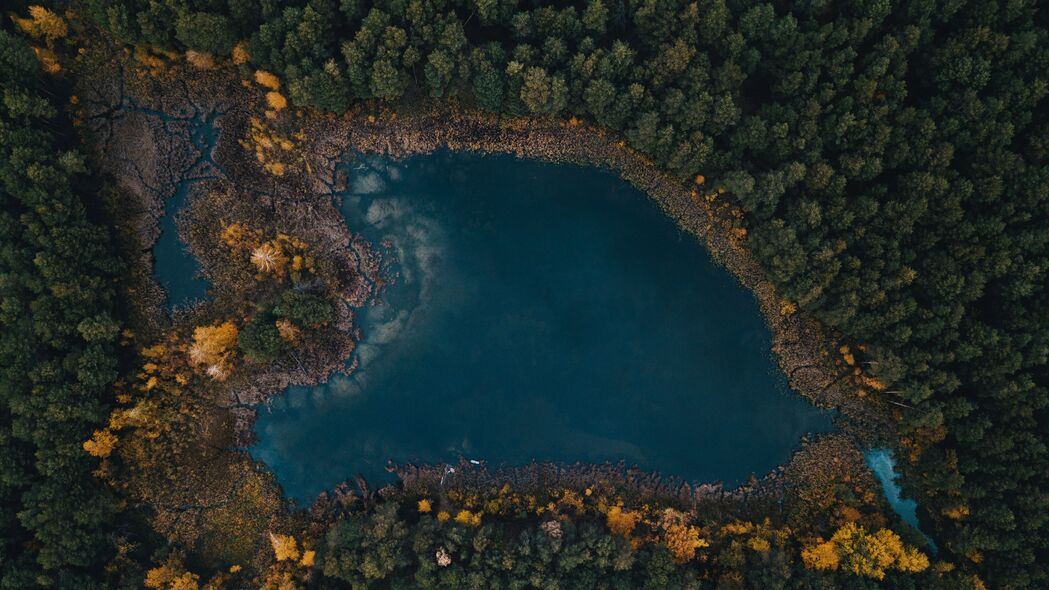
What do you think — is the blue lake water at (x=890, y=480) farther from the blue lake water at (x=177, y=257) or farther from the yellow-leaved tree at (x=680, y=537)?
the blue lake water at (x=177, y=257)

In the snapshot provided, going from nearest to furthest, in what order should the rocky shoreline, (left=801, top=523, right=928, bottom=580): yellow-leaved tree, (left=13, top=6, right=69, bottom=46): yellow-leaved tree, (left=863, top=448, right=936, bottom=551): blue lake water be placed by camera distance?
(left=801, top=523, right=928, bottom=580): yellow-leaved tree < (left=13, top=6, right=69, bottom=46): yellow-leaved tree < the rocky shoreline < (left=863, top=448, right=936, bottom=551): blue lake water

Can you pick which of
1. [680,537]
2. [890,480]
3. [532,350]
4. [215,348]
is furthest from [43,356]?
[890,480]

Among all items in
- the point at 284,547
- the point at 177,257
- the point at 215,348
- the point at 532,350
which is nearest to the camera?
the point at 284,547

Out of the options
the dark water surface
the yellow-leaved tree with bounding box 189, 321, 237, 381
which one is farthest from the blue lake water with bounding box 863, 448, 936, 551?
the yellow-leaved tree with bounding box 189, 321, 237, 381

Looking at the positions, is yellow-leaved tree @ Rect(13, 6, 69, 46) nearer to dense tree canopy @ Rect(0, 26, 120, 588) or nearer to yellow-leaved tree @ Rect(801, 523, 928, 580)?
dense tree canopy @ Rect(0, 26, 120, 588)

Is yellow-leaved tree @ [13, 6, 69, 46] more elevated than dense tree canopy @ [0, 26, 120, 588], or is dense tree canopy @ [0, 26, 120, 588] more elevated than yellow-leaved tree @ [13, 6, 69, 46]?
yellow-leaved tree @ [13, 6, 69, 46]

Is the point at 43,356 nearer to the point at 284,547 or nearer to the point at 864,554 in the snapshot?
the point at 284,547
